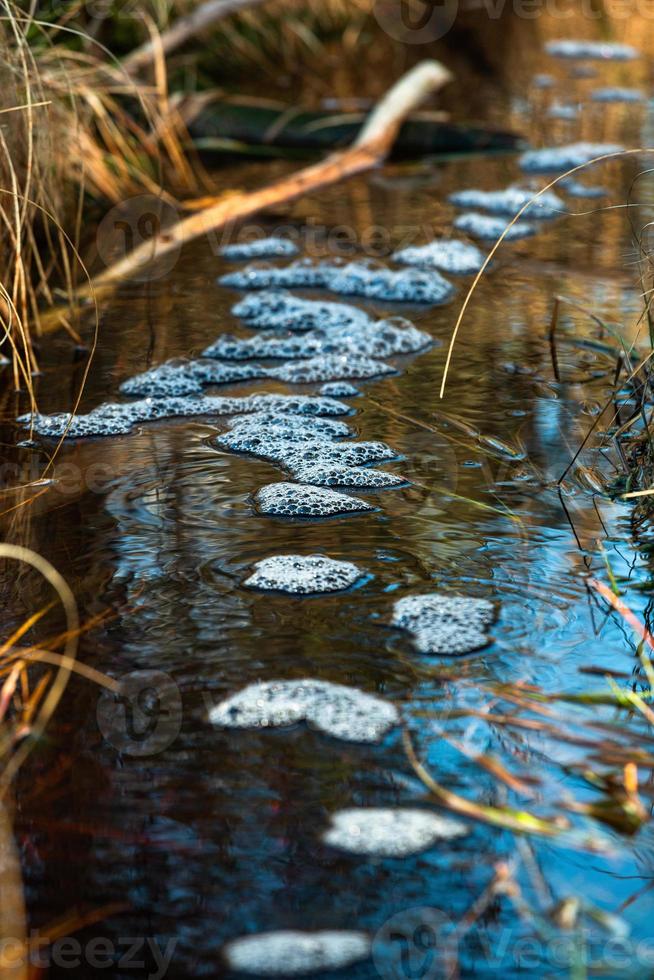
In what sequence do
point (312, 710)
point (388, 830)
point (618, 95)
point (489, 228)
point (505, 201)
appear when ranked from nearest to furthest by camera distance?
1. point (388, 830)
2. point (312, 710)
3. point (489, 228)
4. point (505, 201)
5. point (618, 95)

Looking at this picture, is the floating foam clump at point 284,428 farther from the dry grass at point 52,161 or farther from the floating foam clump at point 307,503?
the dry grass at point 52,161

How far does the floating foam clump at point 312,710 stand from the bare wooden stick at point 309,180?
212 cm

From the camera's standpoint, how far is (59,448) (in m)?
2.74

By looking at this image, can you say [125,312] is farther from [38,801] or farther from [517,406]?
[38,801]

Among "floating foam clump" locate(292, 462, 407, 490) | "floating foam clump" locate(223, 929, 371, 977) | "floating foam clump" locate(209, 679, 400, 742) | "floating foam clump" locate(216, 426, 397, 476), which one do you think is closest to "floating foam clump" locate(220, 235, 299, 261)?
"floating foam clump" locate(216, 426, 397, 476)

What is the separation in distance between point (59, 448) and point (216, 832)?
1370 mm

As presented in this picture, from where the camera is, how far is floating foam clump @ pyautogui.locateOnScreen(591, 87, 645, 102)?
6.41m

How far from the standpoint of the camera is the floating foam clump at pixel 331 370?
3.17 meters

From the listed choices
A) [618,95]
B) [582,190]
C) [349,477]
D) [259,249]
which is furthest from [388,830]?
[618,95]

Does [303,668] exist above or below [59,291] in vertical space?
below

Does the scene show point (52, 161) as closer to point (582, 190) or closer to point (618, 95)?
point (582, 190)

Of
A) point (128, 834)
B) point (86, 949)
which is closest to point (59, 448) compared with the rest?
point (128, 834)

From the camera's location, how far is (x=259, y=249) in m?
4.24

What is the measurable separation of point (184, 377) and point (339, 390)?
0.42 m
